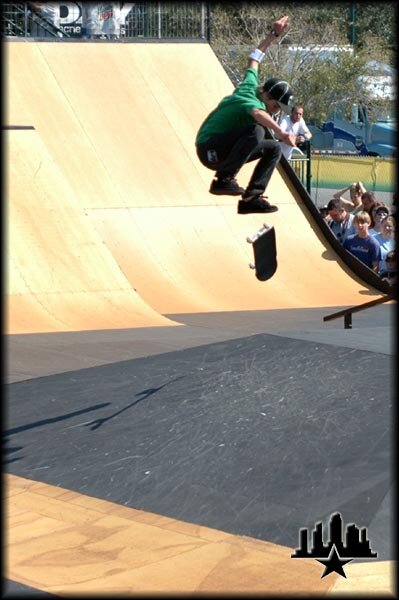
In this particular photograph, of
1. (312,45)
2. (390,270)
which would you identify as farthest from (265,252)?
(312,45)

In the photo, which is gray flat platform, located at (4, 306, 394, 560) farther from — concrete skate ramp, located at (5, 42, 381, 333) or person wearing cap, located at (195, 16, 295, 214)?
concrete skate ramp, located at (5, 42, 381, 333)

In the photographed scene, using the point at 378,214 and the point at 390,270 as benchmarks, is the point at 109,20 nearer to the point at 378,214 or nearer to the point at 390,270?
the point at 378,214

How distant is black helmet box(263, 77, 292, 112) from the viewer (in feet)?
26.6

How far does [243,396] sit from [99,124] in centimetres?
902

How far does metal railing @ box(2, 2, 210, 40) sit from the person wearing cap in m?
11.4

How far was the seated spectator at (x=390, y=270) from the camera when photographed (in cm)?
1496

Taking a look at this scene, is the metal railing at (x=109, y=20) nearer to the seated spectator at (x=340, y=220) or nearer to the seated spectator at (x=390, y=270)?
the seated spectator at (x=340, y=220)

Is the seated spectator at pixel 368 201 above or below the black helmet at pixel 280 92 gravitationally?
below

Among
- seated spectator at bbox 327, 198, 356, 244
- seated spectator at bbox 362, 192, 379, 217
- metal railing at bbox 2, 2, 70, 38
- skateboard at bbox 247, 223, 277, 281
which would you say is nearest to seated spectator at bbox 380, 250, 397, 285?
seated spectator at bbox 362, 192, 379, 217

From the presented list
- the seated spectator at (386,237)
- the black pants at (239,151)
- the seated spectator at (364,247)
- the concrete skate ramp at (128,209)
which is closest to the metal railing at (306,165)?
the concrete skate ramp at (128,209)

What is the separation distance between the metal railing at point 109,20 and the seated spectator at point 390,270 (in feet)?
21.4

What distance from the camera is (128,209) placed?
1603cm

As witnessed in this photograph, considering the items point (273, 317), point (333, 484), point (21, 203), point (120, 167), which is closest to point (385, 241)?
point (273, 317)

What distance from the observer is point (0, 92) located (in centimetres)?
1573
